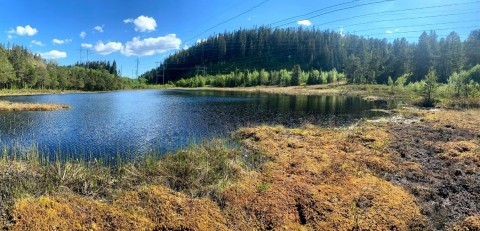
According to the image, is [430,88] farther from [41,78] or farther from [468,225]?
[41,78]

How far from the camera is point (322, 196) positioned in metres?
12.3

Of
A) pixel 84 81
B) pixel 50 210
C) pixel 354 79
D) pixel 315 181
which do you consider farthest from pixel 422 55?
pixel 84 81

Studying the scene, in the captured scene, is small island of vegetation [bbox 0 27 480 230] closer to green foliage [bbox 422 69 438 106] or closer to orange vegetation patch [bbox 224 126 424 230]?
orange vegetation patch [bbox 224 126 424 230]

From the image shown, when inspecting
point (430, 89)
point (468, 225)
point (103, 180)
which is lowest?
point (468, 225)

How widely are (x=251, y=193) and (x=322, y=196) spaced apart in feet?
9.91

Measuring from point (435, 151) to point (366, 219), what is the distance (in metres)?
13.8

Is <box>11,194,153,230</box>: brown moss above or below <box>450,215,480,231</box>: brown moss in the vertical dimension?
above

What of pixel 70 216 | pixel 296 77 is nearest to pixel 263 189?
pixel 70 216

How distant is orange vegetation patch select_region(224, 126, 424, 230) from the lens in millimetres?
10648

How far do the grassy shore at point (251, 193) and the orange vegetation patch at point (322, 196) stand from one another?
0.15 ft

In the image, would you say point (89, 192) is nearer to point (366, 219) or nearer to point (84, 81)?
point (366, 219)

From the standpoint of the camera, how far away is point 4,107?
1991 inches

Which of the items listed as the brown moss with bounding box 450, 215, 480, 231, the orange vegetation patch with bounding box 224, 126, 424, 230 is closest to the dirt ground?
the brown moss with bounding box 450, 215, 480, 231

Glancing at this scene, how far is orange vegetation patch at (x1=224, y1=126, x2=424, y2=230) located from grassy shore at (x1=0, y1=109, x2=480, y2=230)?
4cm
